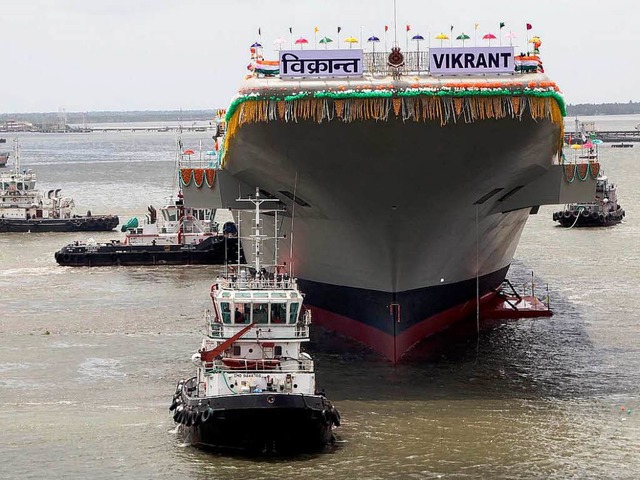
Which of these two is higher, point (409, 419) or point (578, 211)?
point (578, 211)

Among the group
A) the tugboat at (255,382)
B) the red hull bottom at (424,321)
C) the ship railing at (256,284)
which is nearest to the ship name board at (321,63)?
the tugboat at (255,382)

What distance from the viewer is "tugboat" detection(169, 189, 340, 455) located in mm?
24203

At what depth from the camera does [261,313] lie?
26266 millimetres

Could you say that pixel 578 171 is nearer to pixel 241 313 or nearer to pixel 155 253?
pixel 241 313

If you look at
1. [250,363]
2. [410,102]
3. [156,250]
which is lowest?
[250,363]

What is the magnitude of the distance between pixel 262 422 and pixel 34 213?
155 feet

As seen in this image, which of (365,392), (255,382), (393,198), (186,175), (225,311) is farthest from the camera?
(186,175)

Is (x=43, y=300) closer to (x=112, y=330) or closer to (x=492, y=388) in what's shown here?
(x=112, y=330)

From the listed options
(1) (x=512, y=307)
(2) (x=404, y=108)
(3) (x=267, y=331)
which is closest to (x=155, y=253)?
(1) (x=512, y=307)

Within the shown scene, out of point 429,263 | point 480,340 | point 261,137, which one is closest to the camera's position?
point 261,137

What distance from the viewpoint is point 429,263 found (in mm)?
33062

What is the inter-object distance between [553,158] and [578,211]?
31.6 m

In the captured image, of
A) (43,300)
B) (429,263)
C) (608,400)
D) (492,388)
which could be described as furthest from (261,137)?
(43,300)

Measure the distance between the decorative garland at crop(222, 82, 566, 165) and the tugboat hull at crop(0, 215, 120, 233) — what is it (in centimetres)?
3876
